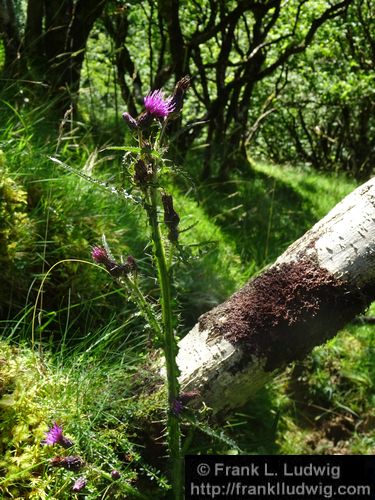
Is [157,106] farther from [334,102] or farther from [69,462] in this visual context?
[334,102]

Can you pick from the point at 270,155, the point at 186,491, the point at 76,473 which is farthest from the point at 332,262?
the point at 270,155

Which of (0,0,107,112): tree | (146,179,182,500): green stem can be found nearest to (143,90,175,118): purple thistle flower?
(146,179,182,500): green stem

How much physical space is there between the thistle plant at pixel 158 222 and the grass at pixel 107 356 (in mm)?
67

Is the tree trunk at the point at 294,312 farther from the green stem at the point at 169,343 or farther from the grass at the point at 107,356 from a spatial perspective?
the green stem at the point at 169,343

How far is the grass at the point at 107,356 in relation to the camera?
6.84 feet

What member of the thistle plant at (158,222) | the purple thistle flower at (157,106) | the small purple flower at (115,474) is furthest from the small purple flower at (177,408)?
the purple thistle flower at (157,106)

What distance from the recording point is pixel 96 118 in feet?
15.2

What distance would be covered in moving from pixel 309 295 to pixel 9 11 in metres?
2.82

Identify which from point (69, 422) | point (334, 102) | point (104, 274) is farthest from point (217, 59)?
point (334, 102)

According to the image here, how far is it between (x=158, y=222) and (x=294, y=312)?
83 cm

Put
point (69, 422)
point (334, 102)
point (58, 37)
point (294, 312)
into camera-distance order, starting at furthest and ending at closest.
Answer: point (334, 102) < point (58, 37) < point (294, 312) < point (69, 422)

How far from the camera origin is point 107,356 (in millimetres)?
2721

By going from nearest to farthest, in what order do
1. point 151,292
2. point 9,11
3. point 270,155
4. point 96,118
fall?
point 151,292
point 9,11
point 96,118
point 270,155

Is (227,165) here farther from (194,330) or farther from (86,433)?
(86,433)
